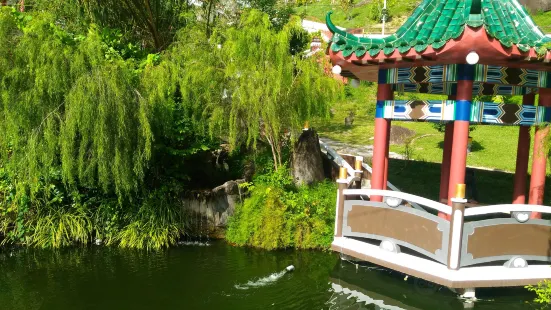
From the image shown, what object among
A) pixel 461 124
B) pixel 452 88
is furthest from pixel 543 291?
pixel 452 88

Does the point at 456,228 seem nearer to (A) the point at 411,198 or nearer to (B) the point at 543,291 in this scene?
(A) the point at 411,198

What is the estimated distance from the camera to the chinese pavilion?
5949mm

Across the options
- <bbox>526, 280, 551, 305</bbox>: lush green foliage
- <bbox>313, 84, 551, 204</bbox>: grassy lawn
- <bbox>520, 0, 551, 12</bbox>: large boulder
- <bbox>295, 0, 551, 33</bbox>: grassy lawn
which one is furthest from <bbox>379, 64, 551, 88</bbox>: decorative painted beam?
<bbox>520, 0, 551, 12</bbox>: large boulder

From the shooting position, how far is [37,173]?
26.9 ft

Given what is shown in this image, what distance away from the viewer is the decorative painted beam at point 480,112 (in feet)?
22.4

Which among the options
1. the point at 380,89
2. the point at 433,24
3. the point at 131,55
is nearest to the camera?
the point at 433,24

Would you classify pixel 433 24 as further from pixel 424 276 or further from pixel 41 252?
pixel 41 252

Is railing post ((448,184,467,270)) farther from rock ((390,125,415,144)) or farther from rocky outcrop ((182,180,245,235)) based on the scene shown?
rock ((390,125,415,144))

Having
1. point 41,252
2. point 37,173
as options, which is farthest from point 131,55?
point 41,252

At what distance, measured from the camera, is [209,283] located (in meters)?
7.40

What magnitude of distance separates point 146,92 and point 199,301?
15.4 ft

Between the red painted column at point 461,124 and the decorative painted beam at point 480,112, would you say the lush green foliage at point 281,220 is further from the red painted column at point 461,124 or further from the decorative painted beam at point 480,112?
the red painted column at point 461,124

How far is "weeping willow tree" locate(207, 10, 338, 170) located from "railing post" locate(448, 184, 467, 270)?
430cm

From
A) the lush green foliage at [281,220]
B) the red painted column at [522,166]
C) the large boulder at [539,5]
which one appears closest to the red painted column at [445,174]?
the red painted column at [522,166]
